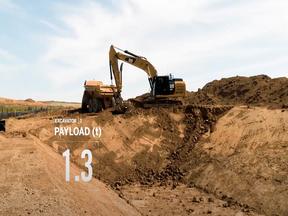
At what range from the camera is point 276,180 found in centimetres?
1803

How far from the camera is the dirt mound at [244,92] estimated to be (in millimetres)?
29852

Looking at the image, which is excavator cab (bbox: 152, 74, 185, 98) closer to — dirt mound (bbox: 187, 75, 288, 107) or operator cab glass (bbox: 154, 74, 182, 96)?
operator cab glass (bbox: 154, 74, 182, 96)

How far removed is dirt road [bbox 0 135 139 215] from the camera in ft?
45.6

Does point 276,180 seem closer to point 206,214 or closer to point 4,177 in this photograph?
point 206,214

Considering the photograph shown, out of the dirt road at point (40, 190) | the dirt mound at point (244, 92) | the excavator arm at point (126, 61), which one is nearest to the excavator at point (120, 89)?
the excavator arm at point (126, 61)

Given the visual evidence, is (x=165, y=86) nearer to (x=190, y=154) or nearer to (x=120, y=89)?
(x=120, y=89)

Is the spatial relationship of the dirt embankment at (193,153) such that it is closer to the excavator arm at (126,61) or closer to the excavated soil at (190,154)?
the excavated soil at (190,154)

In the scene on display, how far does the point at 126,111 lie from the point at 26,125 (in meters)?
5.51

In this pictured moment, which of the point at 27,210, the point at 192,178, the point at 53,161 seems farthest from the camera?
the point at 192,178

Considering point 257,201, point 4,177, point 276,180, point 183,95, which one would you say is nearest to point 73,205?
point 4,177

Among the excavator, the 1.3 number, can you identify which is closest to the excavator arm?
the excavator

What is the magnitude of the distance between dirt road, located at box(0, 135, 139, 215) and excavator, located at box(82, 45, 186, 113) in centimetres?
1107

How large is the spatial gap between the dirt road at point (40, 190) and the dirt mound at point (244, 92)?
14.2 metres

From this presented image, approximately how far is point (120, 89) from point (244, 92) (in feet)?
29.8
